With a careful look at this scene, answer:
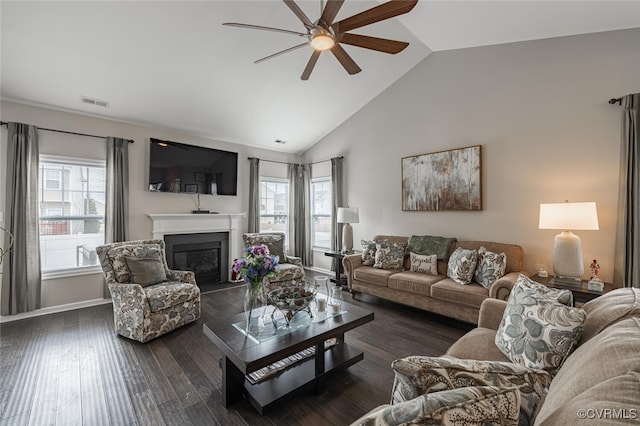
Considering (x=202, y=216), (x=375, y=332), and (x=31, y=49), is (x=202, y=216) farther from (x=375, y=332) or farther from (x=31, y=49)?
(x=375, y=332)

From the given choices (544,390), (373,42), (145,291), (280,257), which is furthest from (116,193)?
(544,390)

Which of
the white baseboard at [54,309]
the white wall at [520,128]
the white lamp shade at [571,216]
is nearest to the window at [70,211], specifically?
the white baseboard at [54,309]

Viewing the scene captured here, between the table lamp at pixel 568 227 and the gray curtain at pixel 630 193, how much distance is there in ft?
0.90

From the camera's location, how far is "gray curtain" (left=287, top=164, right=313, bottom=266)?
616 cm

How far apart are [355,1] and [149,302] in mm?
3975

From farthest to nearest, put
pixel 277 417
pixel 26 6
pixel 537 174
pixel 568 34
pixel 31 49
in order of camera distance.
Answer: pixel 537 174, pixel 568 34, pixel 31 49, pixel 26 6, pixel 277 417

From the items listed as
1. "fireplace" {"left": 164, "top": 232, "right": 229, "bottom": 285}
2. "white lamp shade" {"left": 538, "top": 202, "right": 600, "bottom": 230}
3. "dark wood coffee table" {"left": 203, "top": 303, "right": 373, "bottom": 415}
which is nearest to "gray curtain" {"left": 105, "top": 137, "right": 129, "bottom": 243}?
"fireplace" {"left": 164, "top": 232, "right": 229, "bottom": 285}

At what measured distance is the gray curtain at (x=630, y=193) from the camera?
2.64 metres

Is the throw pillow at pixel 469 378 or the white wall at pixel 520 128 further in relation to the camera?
the white wall at pixel 520 128

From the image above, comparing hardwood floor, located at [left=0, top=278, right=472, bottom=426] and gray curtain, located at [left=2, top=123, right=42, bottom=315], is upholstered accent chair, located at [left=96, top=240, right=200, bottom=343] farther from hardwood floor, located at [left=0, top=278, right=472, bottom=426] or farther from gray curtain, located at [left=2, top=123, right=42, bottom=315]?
gray curtain, located at [left=2, top=123, right=42, bottom=315]

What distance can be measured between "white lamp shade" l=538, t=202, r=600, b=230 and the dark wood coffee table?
2.15 meters

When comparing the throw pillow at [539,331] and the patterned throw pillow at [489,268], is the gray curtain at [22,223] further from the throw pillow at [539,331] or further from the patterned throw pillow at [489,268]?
the patterned throw pillow at [489,268]

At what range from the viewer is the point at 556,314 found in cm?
146

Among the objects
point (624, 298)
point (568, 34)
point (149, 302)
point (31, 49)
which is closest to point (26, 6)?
point (31, 49)
